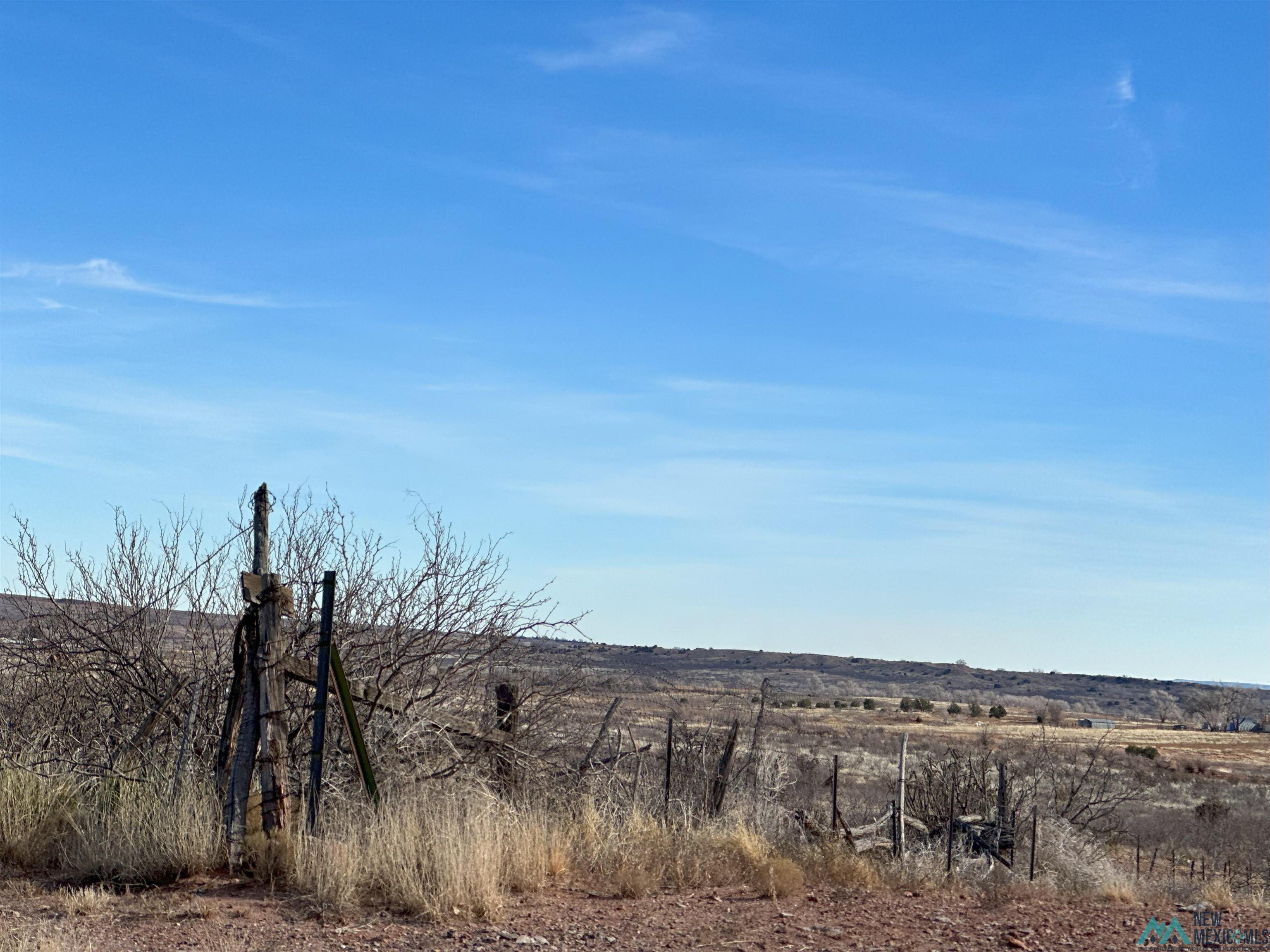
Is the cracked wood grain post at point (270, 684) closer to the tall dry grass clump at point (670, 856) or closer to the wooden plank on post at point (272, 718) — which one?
the wooden plank on post at point (272, 718)

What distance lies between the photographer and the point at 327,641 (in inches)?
354

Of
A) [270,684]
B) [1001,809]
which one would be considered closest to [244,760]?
[270,684]

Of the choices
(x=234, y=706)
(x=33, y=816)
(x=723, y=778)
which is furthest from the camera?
(x=723, y=778)

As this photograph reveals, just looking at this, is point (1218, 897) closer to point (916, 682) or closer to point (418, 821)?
point (418, 821)

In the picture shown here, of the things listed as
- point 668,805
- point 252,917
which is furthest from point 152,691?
point 668,805

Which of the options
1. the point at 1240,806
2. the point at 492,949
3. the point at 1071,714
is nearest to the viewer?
the point at 492,949

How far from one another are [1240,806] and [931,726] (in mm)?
26941

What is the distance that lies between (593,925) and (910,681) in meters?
120

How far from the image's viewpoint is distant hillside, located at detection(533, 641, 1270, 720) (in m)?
102

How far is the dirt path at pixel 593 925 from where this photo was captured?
6.84 meters

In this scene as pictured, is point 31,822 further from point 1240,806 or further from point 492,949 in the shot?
point 1240,806

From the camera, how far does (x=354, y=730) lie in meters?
8.87

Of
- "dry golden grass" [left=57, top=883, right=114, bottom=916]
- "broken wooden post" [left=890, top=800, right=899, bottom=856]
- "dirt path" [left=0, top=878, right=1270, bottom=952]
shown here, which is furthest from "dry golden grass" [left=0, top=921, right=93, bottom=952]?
"broken wooden post" [left=890, top=800, right=899, bottom=856]

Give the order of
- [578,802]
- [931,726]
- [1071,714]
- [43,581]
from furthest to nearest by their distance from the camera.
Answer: [1071,714], [931,726], [43,581], [578,802]
